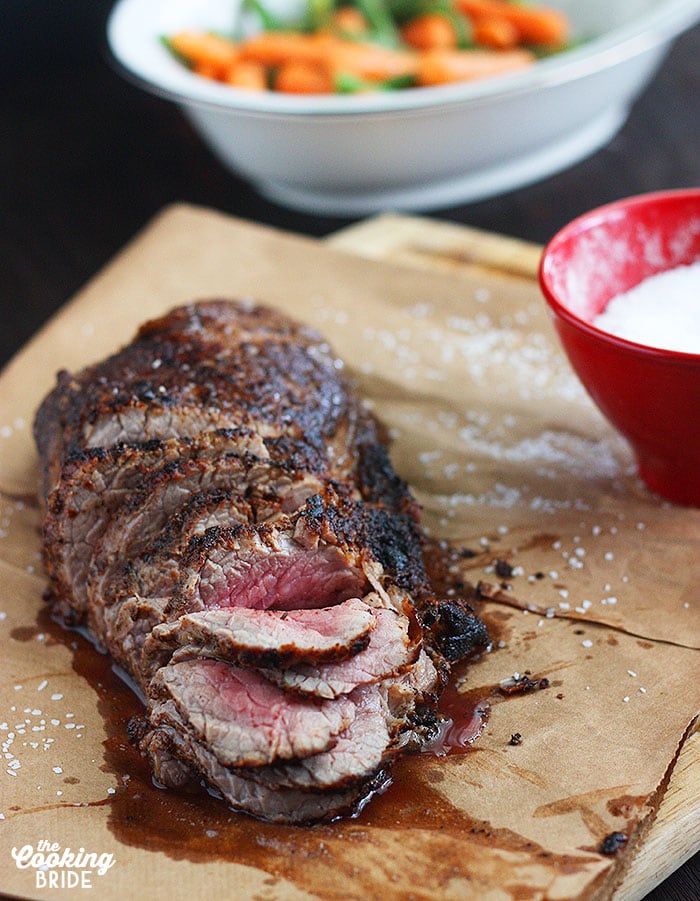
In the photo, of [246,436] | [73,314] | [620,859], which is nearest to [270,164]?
[73,314]

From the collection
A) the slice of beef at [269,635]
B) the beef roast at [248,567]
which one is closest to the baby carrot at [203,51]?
the beef roast at [248,567]

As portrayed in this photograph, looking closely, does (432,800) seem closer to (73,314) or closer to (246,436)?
(246,436)

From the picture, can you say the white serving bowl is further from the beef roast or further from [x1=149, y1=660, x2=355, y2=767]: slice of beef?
[x1=149, y1=660, x2=355, y2=767]: slice of beef

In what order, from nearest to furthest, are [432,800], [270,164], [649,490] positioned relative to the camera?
[432,800]
[649,490]
[270,164]

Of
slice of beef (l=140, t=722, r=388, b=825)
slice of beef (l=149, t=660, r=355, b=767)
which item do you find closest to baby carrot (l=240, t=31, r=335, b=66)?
slice of beef (l=149, t=660, r=355, b=767)

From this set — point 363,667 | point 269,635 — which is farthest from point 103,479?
point 363,667

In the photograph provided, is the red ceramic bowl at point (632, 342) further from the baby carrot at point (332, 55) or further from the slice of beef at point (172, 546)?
the baby carrot at point (332, 55)
